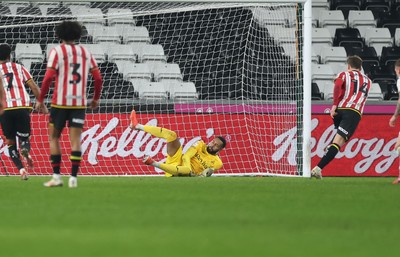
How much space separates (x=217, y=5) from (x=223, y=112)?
1791mm

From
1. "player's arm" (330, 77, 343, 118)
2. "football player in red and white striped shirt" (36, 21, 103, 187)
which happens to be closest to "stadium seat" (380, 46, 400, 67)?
"player's arm" (330, 77, 343, 118)

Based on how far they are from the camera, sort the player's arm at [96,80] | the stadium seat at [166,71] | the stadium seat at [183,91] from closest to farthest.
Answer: the player's arm at [96,80], the stadium seat at [183,91], the stadium seat at [166,71]

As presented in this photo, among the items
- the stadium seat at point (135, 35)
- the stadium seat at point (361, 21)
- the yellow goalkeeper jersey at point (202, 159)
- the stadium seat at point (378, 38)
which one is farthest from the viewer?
the stadium seat at point (361, 21)

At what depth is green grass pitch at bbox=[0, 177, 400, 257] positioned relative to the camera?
6.05 metres

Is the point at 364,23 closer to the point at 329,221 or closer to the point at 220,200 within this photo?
the point at 220,200

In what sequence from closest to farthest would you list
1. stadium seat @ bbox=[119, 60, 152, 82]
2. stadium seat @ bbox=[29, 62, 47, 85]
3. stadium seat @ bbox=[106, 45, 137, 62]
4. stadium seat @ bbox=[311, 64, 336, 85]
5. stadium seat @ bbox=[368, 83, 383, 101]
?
stadium seat @ bbox=[29, 62, 47, 85] < stadium seat @ bbox=[119, 60, 152, 82] < stadium seat @ bbox=[106, 45, 137, 62] < stadium seat @ bbox=[368, 83, 383, 101] < stadium seat @ bbox=[311, 64, 336, 85]

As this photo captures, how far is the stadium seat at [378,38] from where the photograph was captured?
22062 mm

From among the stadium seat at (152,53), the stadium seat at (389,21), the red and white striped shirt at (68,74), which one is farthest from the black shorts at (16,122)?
the stadium seat at (389,21)

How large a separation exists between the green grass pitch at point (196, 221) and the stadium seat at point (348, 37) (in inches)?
407

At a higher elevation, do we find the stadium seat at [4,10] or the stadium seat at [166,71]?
the stadium seat at [4,10]

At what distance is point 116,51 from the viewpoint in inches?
→ 742

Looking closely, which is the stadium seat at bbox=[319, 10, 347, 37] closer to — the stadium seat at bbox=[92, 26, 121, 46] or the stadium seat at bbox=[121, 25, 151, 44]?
the stadium seat at bbox=[121, 25, 151, 44]

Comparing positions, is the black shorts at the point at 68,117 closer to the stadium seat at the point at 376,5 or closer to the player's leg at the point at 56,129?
the player's leg at the point at 56,129

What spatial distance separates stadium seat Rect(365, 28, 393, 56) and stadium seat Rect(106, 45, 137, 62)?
18.8 ft
